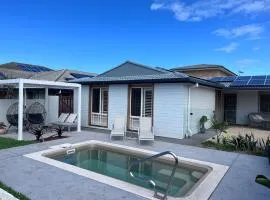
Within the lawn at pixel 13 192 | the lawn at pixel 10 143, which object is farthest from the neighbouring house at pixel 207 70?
the lawn at pixel 13 192

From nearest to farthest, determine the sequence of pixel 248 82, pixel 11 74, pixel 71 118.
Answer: pixel 71 118, pixel 248 82, pixel 11 74

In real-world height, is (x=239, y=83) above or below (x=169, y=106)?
above

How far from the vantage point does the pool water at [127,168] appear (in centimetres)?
676

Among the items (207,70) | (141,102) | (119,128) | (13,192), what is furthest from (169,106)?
(207,70)

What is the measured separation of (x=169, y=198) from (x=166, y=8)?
15.5 m

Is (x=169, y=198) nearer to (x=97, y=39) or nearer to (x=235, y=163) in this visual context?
(x=235, y=163)

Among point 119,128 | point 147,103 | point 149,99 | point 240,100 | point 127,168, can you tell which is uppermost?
point 240,100

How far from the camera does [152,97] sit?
1338 centimetres

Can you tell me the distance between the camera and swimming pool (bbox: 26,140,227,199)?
6187 mm

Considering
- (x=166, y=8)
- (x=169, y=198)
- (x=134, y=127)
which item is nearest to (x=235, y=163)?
(x=169, y=198)

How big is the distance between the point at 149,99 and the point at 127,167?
5.91 meters

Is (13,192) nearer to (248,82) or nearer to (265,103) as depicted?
(248,82)

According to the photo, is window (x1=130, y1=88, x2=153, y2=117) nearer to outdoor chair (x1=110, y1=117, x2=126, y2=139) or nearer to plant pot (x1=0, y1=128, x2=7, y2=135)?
outdoor chair (x1=110, y1=117, x2=126, y2=139)

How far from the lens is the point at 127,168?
27.3 ft
